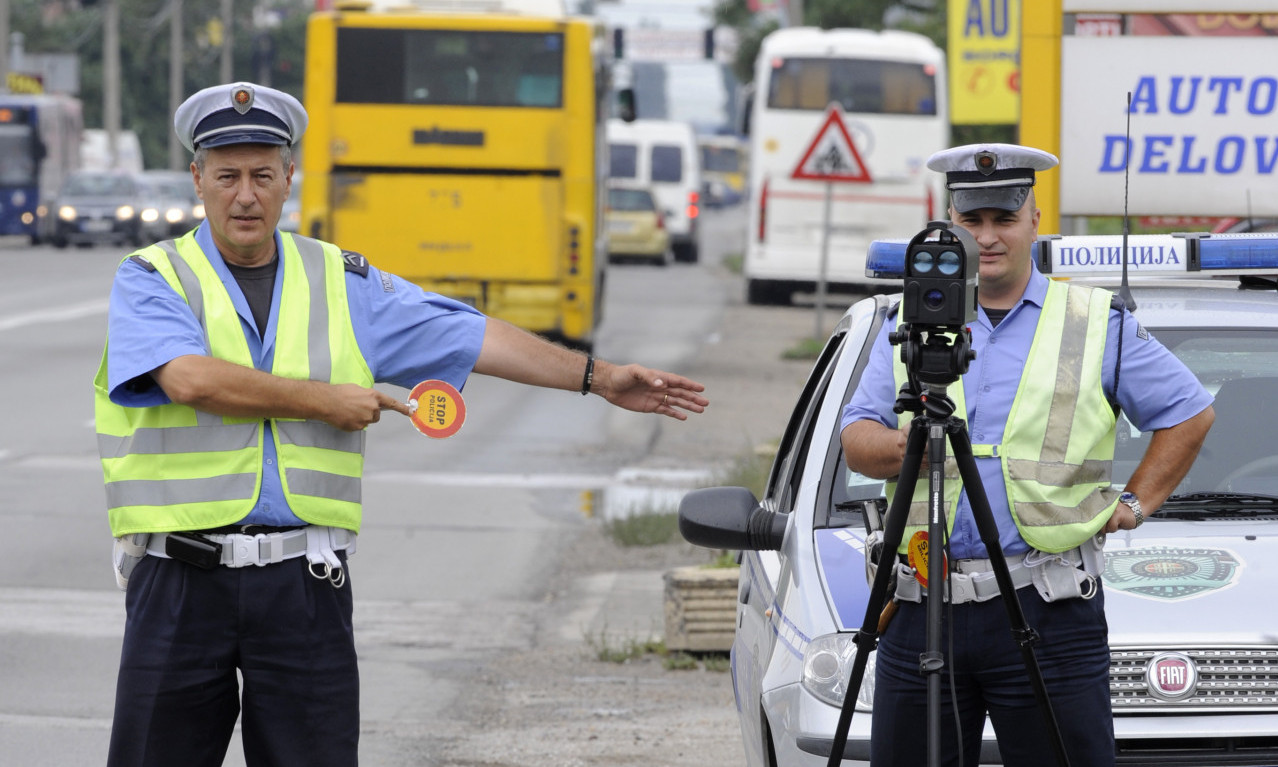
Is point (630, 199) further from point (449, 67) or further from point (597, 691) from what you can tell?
point (597, 691)

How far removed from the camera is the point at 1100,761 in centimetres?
365

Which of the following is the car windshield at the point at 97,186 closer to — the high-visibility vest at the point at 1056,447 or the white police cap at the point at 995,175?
the white police cap at the point at 995,175

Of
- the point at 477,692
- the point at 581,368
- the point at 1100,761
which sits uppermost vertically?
the point at 581,368

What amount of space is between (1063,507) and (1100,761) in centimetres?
47

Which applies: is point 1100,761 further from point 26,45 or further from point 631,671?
point 26,45

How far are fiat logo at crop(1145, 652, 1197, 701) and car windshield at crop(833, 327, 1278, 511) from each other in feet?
2.62

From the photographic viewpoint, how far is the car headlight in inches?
164

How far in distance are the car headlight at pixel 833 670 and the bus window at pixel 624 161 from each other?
4245 cm

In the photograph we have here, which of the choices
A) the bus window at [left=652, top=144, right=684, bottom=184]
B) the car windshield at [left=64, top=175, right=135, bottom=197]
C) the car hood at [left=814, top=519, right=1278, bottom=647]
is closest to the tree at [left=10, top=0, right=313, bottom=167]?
the car windshield at [left=64, top=175, right=135, bottom=197]

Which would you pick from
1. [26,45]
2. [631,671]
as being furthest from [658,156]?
[631,671]

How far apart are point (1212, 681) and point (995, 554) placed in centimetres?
87

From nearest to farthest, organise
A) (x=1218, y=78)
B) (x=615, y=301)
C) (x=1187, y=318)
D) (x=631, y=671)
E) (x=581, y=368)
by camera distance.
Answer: (x=581, y=368), (x=1187, y=318), (x=631, y=671), (x=1218, y=78), (x=615, y=301)

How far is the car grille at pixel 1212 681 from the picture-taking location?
4059 mm

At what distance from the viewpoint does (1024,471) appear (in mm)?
3727
